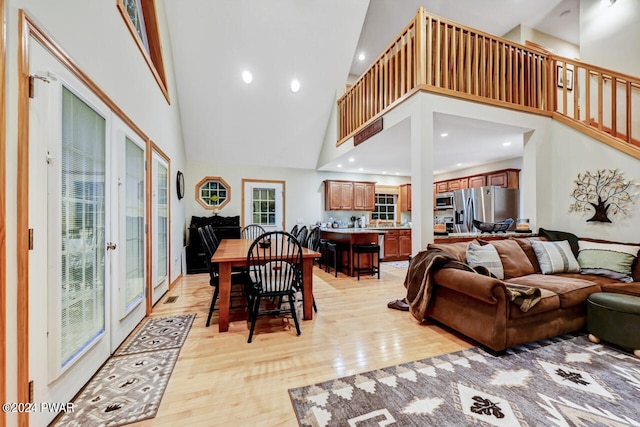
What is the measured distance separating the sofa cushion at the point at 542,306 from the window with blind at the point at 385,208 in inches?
208

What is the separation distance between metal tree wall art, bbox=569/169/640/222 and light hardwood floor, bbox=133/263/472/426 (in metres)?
2.86

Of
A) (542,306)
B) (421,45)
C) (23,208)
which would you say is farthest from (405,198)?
(23,208)

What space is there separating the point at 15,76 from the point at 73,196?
2.39 ft

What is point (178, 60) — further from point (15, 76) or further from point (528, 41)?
point (528, 41)

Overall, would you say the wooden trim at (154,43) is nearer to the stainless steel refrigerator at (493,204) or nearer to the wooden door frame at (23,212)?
the wooden door frame at (23,212)

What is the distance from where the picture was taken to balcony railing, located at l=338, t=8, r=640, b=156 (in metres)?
3.19

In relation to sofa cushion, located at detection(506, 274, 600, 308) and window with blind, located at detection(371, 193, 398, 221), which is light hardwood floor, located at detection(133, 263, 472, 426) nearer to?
sofa cushion, located at detection(506, 274, 600, 308)

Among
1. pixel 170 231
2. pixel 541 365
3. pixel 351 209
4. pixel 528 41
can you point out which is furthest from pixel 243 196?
pixel 528 41

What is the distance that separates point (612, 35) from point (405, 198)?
4860 millimetres

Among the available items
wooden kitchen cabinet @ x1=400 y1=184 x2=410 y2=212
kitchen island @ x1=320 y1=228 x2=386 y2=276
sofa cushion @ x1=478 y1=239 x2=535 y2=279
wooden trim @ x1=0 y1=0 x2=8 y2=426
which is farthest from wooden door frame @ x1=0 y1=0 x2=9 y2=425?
wooden kitchen cabinet @ x1=400 y1=184 x2=410 y2=212

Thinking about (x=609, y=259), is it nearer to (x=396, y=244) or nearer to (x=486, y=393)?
(x=486, y=393)

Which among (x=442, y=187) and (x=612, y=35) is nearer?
(x=612, y=35)

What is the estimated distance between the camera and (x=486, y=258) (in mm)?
2777

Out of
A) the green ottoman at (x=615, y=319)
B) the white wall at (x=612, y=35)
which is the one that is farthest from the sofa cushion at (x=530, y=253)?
the white wall at (x=612, y=35)
